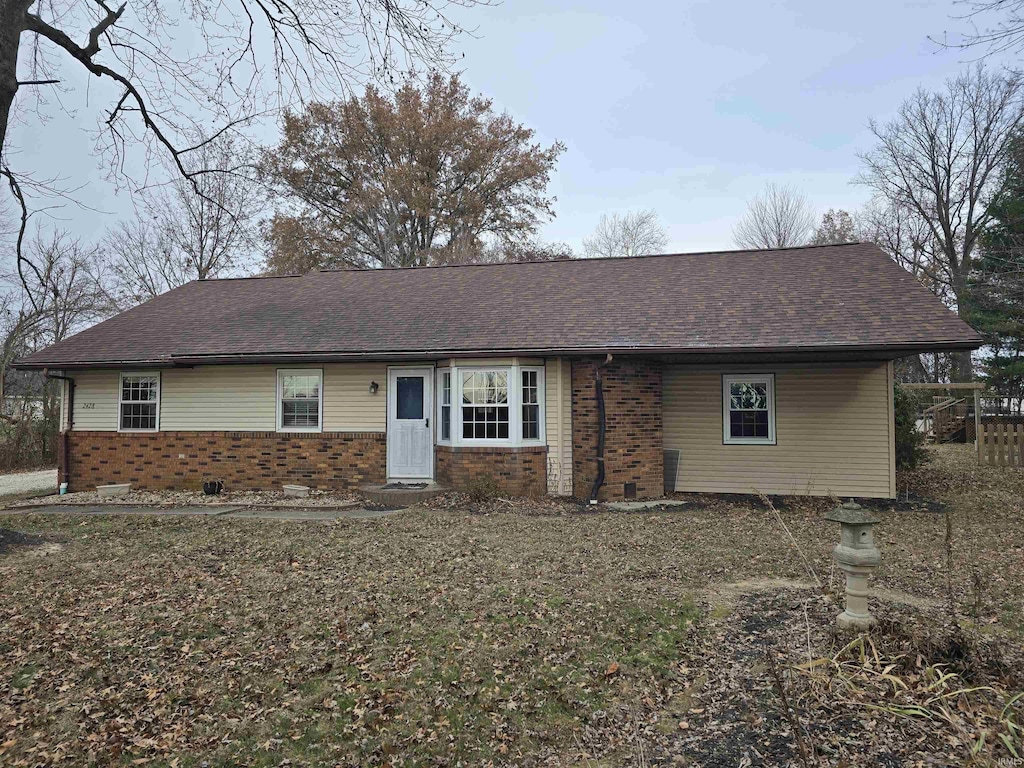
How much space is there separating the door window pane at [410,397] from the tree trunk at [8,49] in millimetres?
7555

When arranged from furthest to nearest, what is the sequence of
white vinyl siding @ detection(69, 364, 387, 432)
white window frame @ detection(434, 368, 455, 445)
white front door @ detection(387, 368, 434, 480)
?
white vinyl siding @ detection(69, 364, 387, 432) < white front door @ detection(387, 368, 434, 480) < white window frame @ detection(434, 368, 455, 445)

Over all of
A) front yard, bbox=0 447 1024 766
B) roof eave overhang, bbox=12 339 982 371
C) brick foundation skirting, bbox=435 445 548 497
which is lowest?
front yard, bbox=0 447 1024 766

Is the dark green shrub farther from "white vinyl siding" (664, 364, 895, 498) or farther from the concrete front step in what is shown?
the concrete front step

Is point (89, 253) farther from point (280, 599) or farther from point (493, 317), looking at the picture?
point (280, 599)

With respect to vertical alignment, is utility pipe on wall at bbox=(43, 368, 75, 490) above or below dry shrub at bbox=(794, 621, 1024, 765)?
above

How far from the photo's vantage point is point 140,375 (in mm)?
13594

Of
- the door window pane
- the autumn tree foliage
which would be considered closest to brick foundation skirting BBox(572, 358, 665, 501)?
the door window pane

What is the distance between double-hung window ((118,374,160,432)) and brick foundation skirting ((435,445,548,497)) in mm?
6763

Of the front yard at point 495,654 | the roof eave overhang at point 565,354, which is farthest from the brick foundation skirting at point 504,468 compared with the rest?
the front yard at point 495,654

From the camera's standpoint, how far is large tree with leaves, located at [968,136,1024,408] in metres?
14.2

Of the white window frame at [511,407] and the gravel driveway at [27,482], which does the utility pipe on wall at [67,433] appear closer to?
the gravel driveway at [27,482]

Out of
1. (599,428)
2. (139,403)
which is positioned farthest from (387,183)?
(599,428)

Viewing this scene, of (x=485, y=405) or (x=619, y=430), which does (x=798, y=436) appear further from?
(x=485, y=405)

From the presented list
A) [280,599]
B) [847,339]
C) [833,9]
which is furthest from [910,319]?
[280,599]
